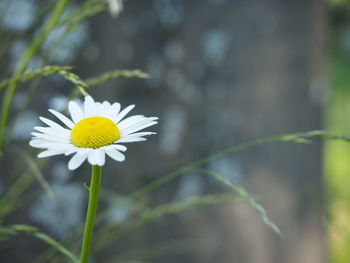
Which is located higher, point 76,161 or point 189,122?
point 189,122

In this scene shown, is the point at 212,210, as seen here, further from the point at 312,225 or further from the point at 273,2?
the point at 273,2

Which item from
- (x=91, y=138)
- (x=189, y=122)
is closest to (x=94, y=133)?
(x=91, y=138)

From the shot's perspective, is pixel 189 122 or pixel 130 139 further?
→ pixel 189 122

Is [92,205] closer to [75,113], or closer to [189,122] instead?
[75,113]

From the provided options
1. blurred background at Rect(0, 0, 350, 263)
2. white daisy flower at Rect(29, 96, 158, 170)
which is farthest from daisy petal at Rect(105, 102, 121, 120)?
blurred background at Rect(0, 0, 350, 263)

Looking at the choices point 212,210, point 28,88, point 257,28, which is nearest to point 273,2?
point 257,28

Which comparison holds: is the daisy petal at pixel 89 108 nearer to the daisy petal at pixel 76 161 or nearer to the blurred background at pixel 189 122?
the daisy petal at pixel 76 161

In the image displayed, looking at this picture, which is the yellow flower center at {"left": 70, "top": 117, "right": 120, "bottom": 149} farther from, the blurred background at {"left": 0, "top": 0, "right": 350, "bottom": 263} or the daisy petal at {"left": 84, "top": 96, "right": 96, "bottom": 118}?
the blurred background at {"left": 0, "top": 0, "right": 350, "bottom": 263}
